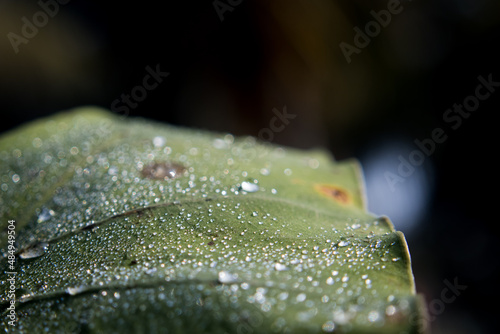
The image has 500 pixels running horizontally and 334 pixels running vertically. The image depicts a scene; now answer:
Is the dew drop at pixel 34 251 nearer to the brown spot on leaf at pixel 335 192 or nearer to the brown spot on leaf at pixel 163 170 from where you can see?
the brown spot on leaf at pixel 163 170

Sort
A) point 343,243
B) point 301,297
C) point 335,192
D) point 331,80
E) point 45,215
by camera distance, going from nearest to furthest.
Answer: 1. point 301,297
2. point 343,243
3. point 45,215
4. point 335,192
5. point 331,80

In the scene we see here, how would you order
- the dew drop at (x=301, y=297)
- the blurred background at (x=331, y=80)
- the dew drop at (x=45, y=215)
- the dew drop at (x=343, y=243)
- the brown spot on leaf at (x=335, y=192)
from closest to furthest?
the dew drop at (x=301, y=297), the dew drop at (x=343, y=243), the dew drop at (x=45, y=215), the brown spot on leaf at (x=335, y=192), the blurred background at (x=331, y=80)

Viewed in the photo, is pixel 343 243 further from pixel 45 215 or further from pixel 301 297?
pixel 45 215

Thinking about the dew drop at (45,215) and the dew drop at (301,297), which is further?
the dew drop at (45,215)

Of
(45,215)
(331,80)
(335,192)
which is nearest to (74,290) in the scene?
(45,215)

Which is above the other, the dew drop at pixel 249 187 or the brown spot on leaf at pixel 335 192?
the brown spot on leaf at pixel 335 192

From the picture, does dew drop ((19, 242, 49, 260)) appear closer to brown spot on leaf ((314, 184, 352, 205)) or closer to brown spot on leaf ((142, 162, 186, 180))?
brown spot on leaf ((142, 162, 186, 180))

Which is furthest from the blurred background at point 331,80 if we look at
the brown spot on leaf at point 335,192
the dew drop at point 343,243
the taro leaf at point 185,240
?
the dew drop at point 343,243

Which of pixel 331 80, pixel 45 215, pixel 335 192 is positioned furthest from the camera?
pixel 331 80
